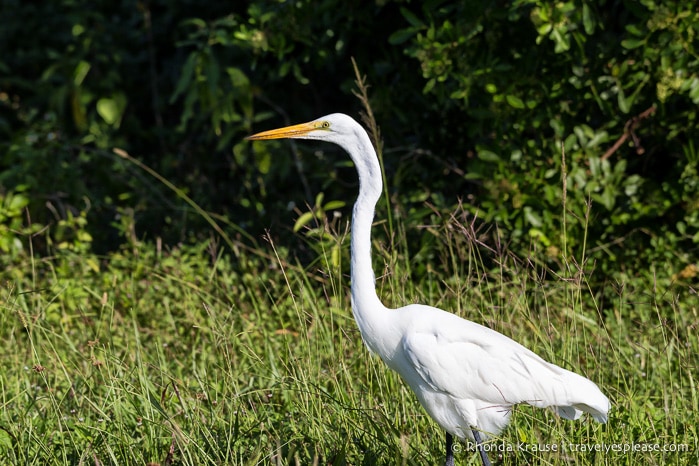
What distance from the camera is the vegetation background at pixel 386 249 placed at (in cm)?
307

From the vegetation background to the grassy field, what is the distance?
0.02 meters

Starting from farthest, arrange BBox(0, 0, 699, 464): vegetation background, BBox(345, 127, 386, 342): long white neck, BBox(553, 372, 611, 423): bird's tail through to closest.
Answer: BBox(0, 0, 699, 464): vegetation background → BBox(345, 127, 386, 342): long white neck → BBox(553, 372, 611, 423): bird's tail

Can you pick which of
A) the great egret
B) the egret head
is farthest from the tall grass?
the egret head

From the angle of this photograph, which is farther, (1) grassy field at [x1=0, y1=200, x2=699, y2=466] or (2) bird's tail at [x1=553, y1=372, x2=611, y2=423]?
(1) grassy field at [x1=0, y1=200, x2=699, y2=466]

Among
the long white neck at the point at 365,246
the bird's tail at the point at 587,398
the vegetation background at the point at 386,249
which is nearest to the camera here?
the bird's tail at the point at 587,398

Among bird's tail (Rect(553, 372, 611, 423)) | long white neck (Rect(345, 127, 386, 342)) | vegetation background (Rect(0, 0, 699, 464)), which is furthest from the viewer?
vegetation background (Rect(0, 0, 699, 464))

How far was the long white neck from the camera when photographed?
9.36ft

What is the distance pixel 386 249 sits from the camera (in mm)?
4449

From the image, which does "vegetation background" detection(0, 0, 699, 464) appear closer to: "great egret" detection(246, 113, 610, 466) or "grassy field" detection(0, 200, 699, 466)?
"grassy field" detection(0, 200, 699, 466)

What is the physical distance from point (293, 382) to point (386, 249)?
133 centimetres

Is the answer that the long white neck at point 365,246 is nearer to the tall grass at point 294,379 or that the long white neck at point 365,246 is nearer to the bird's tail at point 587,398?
the tall grass at point 294,379

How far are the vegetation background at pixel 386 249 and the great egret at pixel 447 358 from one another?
0.41ft

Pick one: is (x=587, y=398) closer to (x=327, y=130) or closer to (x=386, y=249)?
(x=327, y=130)

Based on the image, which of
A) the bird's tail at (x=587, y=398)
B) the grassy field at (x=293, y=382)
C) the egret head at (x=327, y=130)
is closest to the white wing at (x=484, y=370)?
the bird's tail at (x=587, y=398)
